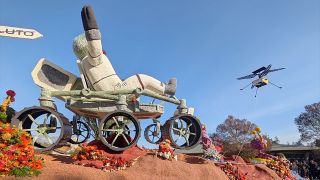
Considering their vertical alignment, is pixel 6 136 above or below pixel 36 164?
above

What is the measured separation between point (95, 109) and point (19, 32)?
9.34 feet

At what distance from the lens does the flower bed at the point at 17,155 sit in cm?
729

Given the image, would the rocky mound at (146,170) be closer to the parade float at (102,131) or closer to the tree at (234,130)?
the parade float at (102,131)

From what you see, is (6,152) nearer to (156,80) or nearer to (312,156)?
Answer: (156,80)

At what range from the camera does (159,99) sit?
10.2 m

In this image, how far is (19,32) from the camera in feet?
27.0

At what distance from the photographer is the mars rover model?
8.71 m

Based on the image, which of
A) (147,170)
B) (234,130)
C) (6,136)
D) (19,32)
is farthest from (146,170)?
(234,130)

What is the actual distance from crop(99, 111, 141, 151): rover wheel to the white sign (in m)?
2.53

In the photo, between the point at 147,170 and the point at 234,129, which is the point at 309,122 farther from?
the point at 147,170

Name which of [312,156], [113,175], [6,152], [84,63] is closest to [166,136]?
[113,175]

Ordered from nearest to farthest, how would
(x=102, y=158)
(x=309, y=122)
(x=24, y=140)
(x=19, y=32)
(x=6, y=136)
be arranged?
1. (x=6, y=136)
2. (x=24, y=140)
3. (x=19, y=32)
4. (x=102, y=158)
5. (x=309, y=122)

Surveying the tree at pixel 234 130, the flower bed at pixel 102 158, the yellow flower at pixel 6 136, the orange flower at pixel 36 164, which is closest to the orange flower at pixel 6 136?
the yellow flower at pixel 6 136

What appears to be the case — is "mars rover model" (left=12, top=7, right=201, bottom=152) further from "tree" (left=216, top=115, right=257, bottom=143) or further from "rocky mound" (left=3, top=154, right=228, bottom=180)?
"tree" (left=216, top=115, right=257, bottom=143)
